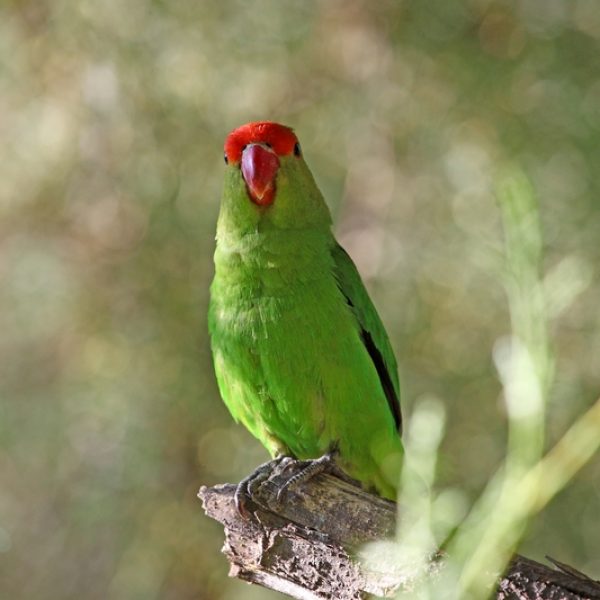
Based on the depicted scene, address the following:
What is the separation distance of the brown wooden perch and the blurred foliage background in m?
0.73

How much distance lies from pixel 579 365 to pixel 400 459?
1.50 feet

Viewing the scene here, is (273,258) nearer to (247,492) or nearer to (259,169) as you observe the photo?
(259,169)

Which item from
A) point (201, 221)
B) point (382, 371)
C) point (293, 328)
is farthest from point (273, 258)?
point (201, 221)

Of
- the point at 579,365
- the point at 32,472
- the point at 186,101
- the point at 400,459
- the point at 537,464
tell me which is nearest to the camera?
the point at 537,464

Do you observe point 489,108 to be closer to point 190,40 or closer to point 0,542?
point 190,40

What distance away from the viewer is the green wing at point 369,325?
170 cm

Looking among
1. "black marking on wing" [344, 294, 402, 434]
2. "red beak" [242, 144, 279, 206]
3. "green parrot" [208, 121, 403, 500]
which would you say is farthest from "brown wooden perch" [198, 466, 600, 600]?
"red beak" [242, 144, 279, 206]

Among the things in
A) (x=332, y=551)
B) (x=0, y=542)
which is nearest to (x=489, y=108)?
(x=332, y=551)

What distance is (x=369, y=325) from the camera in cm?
171

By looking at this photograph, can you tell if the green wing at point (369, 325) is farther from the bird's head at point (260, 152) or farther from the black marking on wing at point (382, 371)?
the bird's head at point (260, 152)

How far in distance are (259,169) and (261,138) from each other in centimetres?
5

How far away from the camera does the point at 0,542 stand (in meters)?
2.24

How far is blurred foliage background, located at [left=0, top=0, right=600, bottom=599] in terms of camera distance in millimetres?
2008

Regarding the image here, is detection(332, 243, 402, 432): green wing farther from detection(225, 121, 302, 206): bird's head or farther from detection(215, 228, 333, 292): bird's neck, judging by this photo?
detection(225, 121, 302, 206): bird's head
